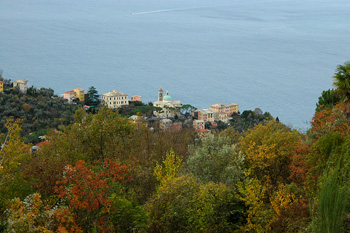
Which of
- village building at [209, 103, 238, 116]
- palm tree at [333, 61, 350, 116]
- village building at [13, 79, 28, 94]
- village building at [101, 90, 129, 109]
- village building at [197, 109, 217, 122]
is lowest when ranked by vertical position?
palm tree at [333, 61, 350, 116]

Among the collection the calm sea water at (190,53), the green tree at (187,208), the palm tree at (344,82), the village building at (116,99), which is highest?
the calm sea water at (190,53)

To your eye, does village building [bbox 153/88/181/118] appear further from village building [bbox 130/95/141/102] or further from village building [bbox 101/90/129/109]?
village building [bbox 101/90/129/109]

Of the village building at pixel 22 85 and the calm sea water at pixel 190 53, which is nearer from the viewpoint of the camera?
the village building at pixel 22 85

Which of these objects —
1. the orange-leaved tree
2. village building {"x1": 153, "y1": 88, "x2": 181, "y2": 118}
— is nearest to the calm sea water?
village building {"x1": 153, "y1": 88, "x2": 181, "y2": 118}

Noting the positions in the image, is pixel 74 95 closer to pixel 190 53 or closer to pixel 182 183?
pixel 190 53

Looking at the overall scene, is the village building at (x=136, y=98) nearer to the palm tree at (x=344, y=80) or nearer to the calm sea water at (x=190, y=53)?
the calm sea water at (x=190, y=53)

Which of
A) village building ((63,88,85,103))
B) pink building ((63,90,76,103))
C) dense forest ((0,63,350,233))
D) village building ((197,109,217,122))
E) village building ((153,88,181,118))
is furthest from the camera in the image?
village building ((63,88,85,103))

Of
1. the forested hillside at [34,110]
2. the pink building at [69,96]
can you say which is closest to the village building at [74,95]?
the pink building at [69,96]

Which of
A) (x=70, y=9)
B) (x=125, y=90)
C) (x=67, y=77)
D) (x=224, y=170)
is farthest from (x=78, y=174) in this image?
(x=70, y=9)
